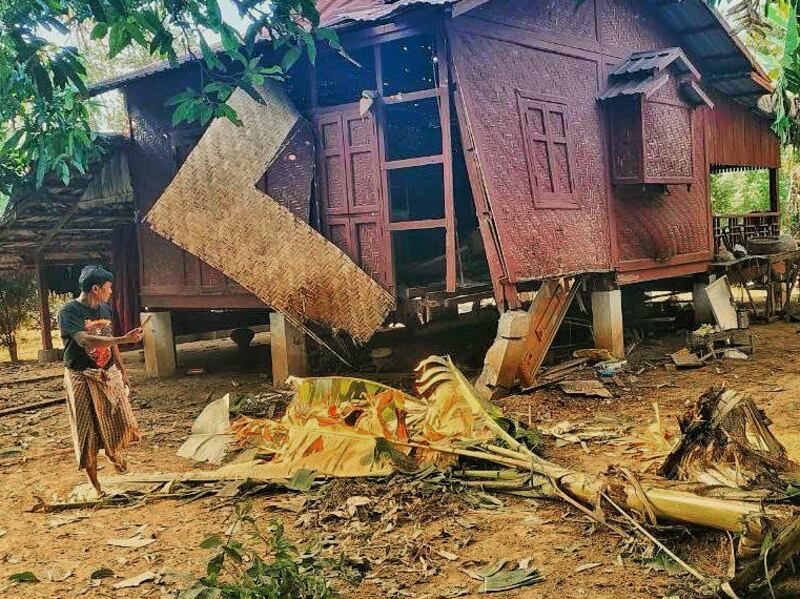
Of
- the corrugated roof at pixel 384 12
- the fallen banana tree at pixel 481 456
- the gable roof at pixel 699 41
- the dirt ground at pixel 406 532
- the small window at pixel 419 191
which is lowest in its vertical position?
the dirt ground at pixel 406 532

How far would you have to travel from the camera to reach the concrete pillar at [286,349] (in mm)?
9602

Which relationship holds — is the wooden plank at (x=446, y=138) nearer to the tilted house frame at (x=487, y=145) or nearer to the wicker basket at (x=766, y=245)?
the tilted house frame at (x=487, y=145)

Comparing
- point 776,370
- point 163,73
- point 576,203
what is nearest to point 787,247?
point 776,370

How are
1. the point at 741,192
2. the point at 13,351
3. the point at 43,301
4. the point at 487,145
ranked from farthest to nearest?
the point at 741,192 → the point at 13,351 → the point at 43,301 → the point at 487,145

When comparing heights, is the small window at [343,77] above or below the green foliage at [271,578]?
above

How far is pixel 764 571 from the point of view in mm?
3262

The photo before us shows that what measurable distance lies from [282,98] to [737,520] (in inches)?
270

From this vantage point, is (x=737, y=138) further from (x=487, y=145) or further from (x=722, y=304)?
(x=487, y=145)

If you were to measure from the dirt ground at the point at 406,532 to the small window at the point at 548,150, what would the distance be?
2.47m

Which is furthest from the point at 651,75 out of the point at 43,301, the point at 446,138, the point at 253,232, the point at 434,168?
the point at 43,301

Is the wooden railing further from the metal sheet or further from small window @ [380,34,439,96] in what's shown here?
small window @ [380,34,439,96]

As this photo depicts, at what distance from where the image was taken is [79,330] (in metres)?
5.57

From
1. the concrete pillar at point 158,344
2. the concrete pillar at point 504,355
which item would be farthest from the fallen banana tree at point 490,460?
the concrete pillar at point 158,344

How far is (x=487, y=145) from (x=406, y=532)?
4.86 meters
